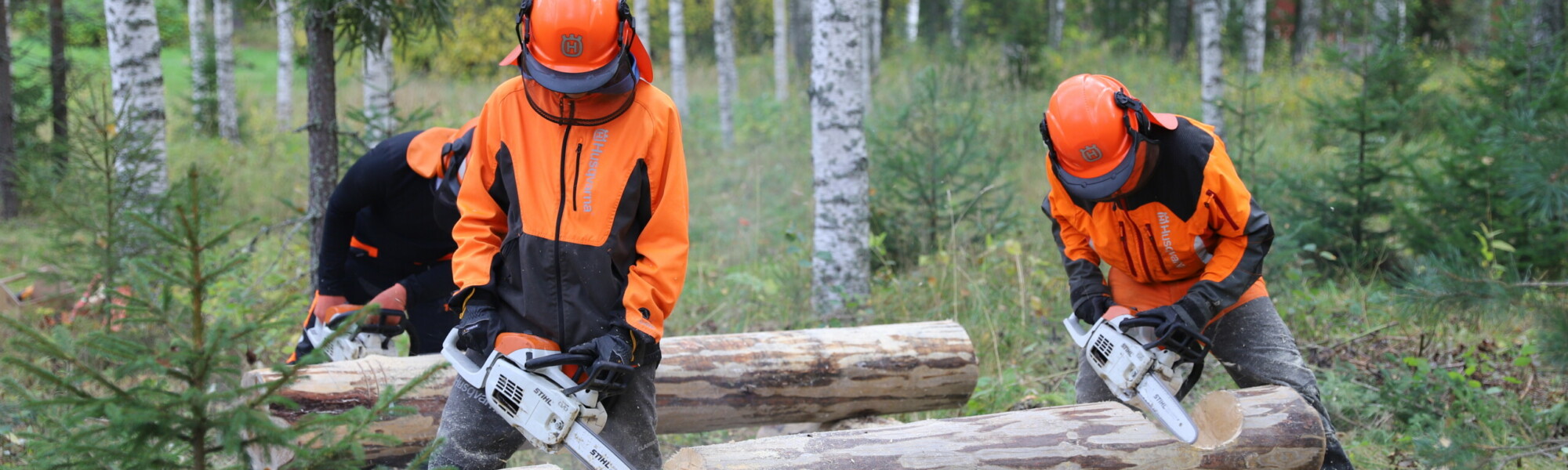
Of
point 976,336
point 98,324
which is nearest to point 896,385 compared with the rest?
point 976,336

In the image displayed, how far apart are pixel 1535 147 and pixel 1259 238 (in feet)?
3.47

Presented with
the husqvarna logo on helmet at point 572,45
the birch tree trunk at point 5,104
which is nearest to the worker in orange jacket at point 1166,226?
the husqvarna logo on helmet at point 572,45

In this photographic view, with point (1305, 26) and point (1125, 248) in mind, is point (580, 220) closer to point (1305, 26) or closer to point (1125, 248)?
point (1125, 248)

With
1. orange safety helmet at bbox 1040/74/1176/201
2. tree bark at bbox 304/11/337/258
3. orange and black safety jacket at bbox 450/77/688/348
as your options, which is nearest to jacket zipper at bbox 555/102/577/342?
orange and black safety jacket at bbox 450/77/688/348

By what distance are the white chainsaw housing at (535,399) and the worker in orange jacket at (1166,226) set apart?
186cm

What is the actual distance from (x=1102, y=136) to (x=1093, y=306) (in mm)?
721

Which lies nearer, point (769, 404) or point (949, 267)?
point (769, 404)

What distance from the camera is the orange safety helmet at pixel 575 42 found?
8.75 ft

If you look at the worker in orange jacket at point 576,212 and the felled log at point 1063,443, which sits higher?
the worker in orange jacket at point 576,212

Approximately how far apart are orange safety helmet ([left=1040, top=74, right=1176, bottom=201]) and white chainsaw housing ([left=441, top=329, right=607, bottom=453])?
5.99ft

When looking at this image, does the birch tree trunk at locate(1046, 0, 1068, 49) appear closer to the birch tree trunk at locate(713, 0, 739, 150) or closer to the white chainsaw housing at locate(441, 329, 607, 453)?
the birch tree trunk at locate(713, 0, 739, 150)

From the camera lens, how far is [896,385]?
3.98 metres

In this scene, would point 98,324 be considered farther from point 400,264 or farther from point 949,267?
point 949,267

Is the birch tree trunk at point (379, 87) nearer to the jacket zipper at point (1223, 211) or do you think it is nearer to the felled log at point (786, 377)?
the felled log at point (786, 377)
